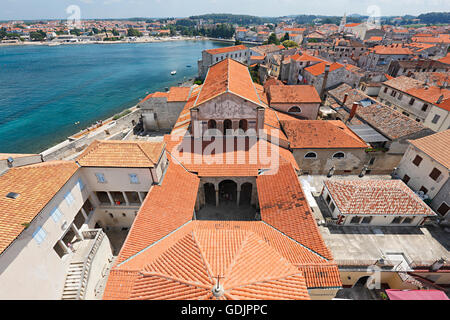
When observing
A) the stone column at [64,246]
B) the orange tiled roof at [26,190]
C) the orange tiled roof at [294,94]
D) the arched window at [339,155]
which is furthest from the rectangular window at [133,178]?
the orange tiled roof at [294,94]

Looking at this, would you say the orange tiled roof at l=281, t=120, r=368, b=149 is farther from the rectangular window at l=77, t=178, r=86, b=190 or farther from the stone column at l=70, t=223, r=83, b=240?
the stone column at l=70, t=223, r=83, b=240

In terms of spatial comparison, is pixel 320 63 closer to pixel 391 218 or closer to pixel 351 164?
pixel 351 164

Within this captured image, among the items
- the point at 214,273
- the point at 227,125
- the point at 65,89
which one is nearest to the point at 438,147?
the point at 227,125

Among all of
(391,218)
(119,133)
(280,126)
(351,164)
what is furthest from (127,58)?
(391,218)

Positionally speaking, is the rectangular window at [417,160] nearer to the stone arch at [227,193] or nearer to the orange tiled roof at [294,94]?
the orange tiled roof at [294,94]

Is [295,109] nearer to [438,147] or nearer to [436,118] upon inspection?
[438,147]

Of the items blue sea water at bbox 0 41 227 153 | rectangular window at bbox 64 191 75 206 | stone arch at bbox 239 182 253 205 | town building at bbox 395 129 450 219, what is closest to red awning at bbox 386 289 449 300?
town building at bbox 395 129 450 219
